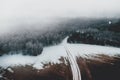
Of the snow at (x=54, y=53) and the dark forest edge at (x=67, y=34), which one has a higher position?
the dark forest edge at (x=67, y=34)

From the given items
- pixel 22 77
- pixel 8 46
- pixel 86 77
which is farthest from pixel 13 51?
pixel 86 77

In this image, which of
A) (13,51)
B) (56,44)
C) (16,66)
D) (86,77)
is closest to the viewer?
(86,77)

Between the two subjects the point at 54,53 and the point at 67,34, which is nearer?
the point at 54,53

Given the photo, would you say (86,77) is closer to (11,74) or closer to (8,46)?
(11,74)

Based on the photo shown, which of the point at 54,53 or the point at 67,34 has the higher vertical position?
the point at 67,34

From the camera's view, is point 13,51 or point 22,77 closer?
point 22,77

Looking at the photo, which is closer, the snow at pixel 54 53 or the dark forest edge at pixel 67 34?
the snow at pixel 54 53

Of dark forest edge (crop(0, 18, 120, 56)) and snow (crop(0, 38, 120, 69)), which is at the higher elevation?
dark forest edge (crop(0, 18, 120, 56))

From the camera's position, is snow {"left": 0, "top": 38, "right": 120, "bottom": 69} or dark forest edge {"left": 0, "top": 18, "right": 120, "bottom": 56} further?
dark forest edge {"left": 0, "top": 18, "right": 120, "bottom": 56}
